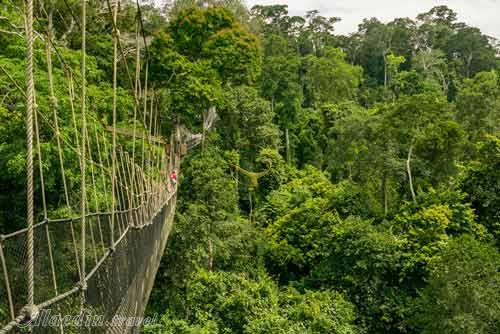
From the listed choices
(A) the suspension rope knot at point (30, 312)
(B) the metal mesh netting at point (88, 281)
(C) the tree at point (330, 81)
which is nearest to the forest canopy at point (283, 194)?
(B) the metal mesh netting at point (88, 281)

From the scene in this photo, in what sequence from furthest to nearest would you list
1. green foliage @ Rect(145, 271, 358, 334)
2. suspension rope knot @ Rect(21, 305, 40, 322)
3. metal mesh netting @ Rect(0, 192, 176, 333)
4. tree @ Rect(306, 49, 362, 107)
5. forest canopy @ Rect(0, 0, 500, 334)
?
tree @ Rect(306, 49, 362, 107) → green foliage @ Rect(145, 271, 358, 334) → forest canopy @ Rect(0, 0, 500, 334) → metal mesh netting @ Rect(0, 192, 176, 333) → suspension rope knot @ Rect(21, 305, 40, 322)

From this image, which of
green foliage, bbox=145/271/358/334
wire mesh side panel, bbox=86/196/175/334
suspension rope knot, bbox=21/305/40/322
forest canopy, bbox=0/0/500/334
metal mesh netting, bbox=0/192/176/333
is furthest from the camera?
green foliage, bbox=145/271/358/334

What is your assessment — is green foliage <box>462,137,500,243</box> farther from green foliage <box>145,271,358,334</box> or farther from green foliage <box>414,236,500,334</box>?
→ green foliage <box>145,271,358,334</box>

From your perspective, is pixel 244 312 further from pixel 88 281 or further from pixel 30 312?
pixel 30 312

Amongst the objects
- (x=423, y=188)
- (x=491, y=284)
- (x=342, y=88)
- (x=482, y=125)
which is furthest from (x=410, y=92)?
(x=491, y=284)

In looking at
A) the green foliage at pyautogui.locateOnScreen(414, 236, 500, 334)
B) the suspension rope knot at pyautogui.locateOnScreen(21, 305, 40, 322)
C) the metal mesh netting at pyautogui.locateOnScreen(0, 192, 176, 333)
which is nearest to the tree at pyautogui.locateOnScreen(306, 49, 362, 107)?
the green foliage at pyautogui.locateOnScreen(414, 236, 500, 334)

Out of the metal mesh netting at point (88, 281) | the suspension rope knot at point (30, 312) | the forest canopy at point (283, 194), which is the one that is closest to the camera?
the suspension rope knot at point (30, 312)

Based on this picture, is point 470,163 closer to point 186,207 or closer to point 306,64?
point 186,207

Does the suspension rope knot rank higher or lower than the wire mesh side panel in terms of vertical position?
higher

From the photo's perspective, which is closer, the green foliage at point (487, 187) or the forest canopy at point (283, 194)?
the forest canopy at point (283, 194)

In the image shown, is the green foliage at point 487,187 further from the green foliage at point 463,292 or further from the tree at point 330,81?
the tree at point 330,81

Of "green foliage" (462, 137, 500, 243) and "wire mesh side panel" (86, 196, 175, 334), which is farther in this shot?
"green foliage" (462, 137, 500, 243)
